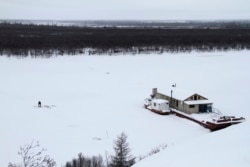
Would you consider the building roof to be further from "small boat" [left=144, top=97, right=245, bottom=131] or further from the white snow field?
the white snow field

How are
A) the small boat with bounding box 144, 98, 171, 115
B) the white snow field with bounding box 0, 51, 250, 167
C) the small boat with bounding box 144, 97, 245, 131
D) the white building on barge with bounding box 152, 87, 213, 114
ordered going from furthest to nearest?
1. the small boat with bounding box 144, 98, 171, 115
2. the white building on barge with bounding box 152, 87, 213, 114
3. the small boat with bounding box 144, 97, 245, 131
4. the white snow field with bounding box 0, 51, 250, 167

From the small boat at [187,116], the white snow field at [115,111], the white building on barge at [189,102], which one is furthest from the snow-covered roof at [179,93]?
the white snow field at [115,111]

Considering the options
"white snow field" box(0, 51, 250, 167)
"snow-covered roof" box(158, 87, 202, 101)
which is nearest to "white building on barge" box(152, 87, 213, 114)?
"snow-covered roof" box(158, 87, 202, 101)

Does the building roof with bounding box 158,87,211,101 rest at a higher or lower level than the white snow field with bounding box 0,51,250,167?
higher

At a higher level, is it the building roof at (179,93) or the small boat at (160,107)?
the building roof at (179,93)

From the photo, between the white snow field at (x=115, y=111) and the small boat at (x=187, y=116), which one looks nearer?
→ the white snow field at (x=115, y=111)

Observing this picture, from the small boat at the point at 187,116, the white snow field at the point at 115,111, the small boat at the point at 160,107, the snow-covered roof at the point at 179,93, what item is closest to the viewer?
the white snow field at the point at 115,111

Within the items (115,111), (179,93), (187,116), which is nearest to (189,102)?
(187,116)

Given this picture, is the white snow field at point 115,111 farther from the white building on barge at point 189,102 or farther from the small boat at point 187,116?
the white building on barge at point 189,102

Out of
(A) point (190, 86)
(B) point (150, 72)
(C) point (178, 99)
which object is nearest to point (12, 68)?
(B) point (150, 72)
